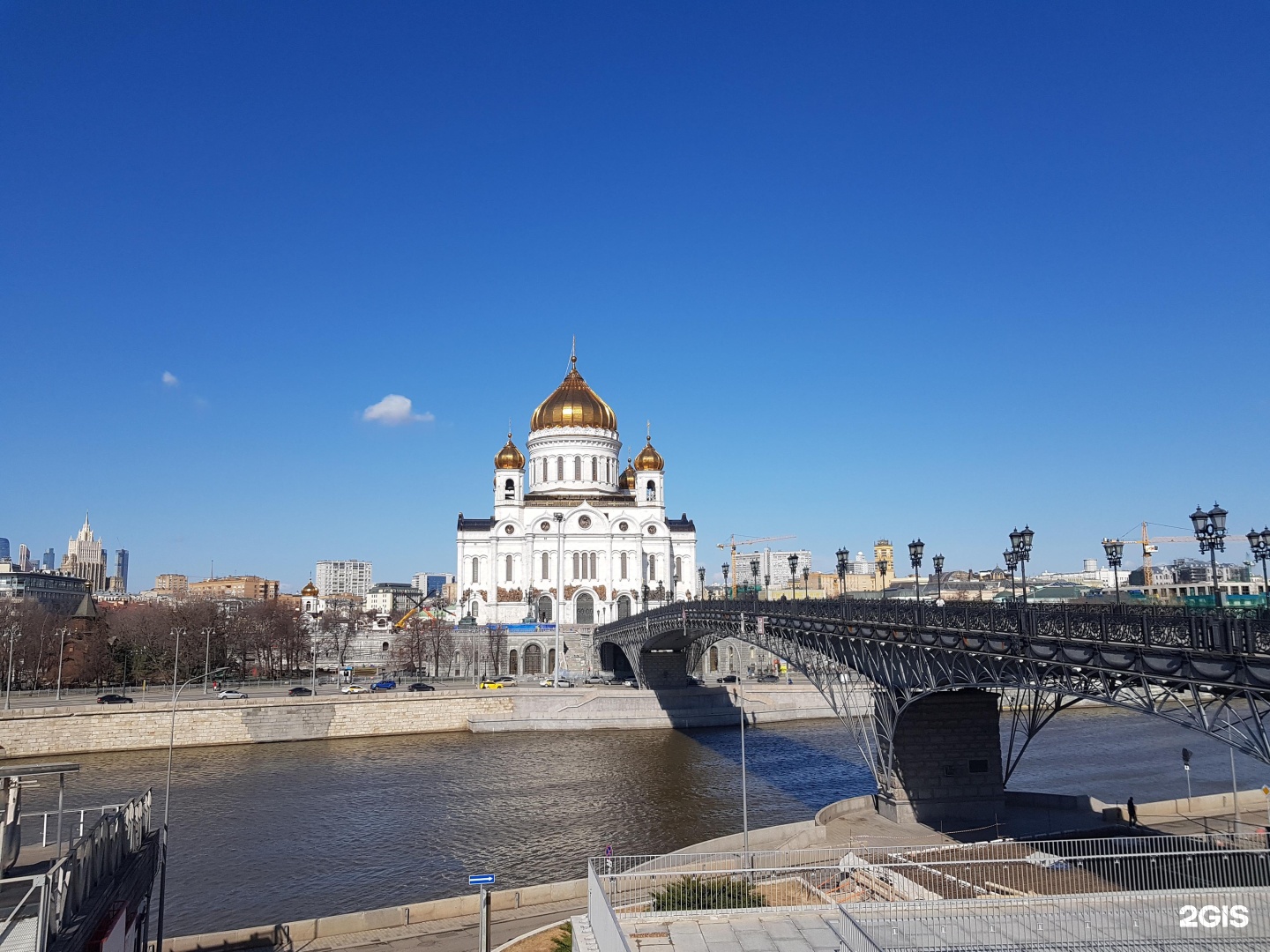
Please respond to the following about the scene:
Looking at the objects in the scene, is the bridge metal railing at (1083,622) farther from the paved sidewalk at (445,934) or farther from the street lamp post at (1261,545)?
the paved sidewalk at (445,934)

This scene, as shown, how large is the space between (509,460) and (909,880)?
64.2 meters

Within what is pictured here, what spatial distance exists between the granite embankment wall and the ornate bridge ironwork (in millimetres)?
14796

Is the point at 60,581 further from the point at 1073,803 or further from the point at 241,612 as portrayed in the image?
the point at 1073,803

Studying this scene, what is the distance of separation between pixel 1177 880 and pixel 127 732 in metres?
42.6

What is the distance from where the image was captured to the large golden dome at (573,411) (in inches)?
3050

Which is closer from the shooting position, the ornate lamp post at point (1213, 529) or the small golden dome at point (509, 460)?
the ornate lamp post at point (1213, 529)

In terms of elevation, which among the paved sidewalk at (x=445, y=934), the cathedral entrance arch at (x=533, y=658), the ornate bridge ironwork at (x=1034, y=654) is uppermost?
the ornate bridge ironwork at (x=1034, y=654)

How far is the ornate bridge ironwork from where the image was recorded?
13055 mm

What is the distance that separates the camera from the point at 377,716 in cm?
4762

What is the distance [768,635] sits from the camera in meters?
34.7

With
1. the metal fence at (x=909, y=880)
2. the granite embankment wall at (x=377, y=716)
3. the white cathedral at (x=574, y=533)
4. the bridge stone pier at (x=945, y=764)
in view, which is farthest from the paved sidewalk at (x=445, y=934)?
the white cathedral at (x=574, y=533)

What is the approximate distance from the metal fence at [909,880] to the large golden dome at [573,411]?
6029 cm

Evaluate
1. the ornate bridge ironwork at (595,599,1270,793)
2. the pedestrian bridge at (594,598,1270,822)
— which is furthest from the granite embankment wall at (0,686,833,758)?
the ornate bridge ironwork at (595,599,1270,793)

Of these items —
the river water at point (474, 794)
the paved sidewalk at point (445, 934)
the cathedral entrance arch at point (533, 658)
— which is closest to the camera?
the paved sidewalk at point (445, 934)
